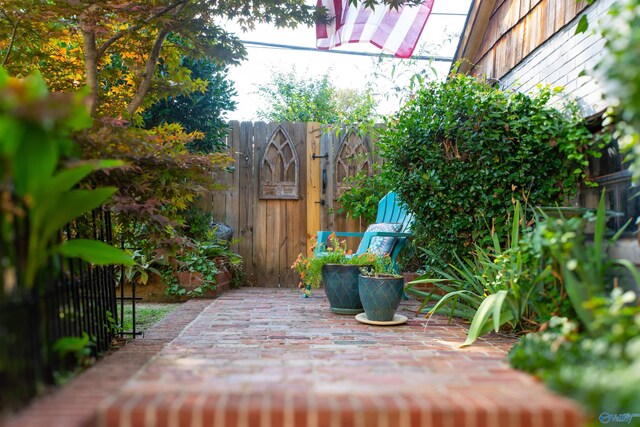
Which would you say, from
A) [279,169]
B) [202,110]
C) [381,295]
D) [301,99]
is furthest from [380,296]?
[301,99]

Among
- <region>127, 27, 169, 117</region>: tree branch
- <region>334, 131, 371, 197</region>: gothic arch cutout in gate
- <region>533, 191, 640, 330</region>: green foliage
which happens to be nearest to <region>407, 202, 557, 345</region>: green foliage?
<region>533, 191, 640, 330</region>: green foliage

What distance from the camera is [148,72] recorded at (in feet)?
10.3

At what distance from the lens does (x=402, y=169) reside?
3643 millimetres

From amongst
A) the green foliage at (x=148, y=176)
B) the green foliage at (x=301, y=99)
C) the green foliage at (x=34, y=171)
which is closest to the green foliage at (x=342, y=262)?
the green foliage at (x=148, y=176)

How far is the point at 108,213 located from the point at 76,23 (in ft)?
4.93

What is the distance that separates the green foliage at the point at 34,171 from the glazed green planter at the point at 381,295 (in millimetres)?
1838

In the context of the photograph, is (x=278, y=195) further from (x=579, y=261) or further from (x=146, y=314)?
(x=579, y=261)

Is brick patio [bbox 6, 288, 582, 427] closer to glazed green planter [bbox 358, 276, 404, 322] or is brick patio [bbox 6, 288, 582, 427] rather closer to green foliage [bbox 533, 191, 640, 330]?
glazed green planter [bbox 358, 276, 404, 322]

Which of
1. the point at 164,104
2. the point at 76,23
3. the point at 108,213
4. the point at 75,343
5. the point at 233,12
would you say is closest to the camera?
the point at 75,343

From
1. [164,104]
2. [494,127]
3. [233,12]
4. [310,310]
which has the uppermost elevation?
[233,12]

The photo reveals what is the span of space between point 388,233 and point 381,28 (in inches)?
90.5

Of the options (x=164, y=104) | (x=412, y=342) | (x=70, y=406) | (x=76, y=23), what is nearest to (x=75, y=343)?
(x=70, y=406)

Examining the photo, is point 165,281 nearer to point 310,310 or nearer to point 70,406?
point 310,310

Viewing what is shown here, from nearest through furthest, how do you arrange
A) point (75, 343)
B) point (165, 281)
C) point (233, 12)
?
point (75, 343) < point (233, 12) < point (165, 281)
